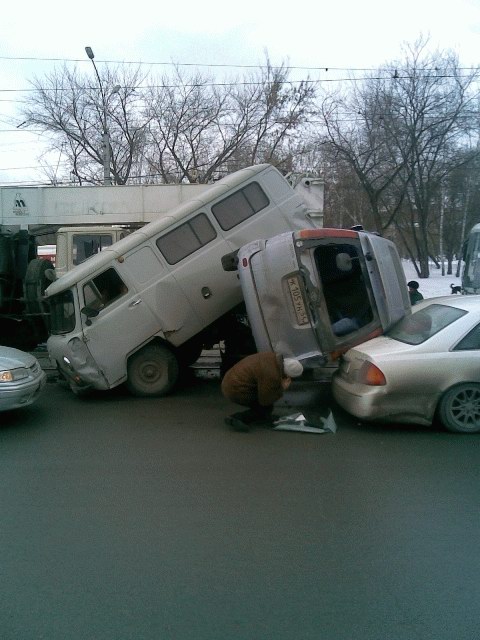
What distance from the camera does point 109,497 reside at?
521cm

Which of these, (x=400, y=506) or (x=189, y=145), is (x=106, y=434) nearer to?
(x=400, y=506)

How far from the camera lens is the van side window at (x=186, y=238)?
29.1 feet

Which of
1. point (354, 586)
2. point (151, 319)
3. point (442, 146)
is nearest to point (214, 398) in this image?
point (151, 319)

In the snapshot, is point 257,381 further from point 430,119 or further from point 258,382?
point 430,119

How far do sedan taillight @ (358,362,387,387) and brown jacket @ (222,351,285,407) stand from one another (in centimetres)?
90

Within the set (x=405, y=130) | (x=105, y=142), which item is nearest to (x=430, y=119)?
(x=405, y=130)

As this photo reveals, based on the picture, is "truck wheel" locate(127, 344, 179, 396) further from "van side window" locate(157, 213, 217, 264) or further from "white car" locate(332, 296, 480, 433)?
"white car" locate(332, 296, 480, 433)

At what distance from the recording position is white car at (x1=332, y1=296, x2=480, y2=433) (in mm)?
6590

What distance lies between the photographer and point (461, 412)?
264 inches

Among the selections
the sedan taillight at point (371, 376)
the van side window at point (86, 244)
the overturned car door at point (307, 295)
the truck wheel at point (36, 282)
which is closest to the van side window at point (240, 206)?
the overturned car door at point (307, 295)

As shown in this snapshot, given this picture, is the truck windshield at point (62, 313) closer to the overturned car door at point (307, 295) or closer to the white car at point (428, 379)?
the overturned car door at point (307, 295)

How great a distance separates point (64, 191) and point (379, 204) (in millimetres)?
16535

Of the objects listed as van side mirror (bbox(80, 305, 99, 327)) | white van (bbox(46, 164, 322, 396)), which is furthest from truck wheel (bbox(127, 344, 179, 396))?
van side mirror (bbox(80, 305, 99, 327))

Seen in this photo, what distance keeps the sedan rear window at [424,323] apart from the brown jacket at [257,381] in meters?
1.59
